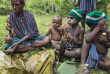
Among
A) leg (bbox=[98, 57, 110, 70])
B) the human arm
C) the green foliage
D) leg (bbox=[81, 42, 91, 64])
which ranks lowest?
leg (bbox=[98, 57, 110, 70])

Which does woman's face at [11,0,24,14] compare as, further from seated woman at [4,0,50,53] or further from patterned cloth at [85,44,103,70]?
patterned cloth at [85,44,103,70]

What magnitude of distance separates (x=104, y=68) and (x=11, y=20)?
215 centimetres

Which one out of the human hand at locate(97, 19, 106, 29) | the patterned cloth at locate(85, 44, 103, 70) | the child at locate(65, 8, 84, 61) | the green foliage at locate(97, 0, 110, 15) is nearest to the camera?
the human hand at locate(97, 19, 106, 29)

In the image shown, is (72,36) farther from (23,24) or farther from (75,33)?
(23,24)

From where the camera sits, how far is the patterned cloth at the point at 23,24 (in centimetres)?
262

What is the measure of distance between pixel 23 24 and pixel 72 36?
1.14 m

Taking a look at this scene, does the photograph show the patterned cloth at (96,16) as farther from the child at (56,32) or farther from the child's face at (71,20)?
the child at (56,32)

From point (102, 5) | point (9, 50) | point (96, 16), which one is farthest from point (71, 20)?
point (102, 5)

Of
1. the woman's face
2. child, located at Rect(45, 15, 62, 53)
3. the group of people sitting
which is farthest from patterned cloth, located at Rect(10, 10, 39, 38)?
child, located at Rect(45, 15, 62, 53)

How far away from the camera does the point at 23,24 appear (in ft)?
8.71

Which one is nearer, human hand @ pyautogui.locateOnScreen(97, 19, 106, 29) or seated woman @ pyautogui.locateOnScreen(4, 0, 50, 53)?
human hand @ pyautogui.locateOnScreen(97, 19, 106, 29)

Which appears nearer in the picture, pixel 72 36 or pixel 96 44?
pixel 96 44

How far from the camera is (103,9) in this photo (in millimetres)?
5625

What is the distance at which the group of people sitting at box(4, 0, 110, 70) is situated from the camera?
204 cm
